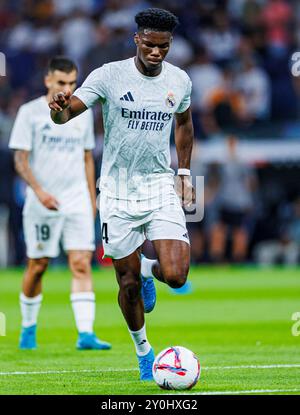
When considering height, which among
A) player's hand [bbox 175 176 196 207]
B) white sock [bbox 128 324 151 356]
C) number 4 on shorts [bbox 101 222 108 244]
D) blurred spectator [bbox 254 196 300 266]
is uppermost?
player's hand [bbox 175 176 196 207]

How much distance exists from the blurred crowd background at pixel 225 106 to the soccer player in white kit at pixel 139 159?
13.8 metres

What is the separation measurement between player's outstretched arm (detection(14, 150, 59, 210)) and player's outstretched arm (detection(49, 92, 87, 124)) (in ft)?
8.86

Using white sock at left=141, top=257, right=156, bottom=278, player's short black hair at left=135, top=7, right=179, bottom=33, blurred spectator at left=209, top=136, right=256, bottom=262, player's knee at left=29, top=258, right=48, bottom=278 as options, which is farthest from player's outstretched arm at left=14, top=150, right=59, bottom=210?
blurred spectator at left=209, top=136, right=256, bottom=262

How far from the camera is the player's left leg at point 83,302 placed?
432 inches

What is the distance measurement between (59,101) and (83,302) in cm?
357

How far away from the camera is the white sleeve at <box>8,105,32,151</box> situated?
442 inches

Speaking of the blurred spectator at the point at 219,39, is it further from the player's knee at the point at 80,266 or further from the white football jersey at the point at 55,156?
the player's knee at the point at 80,266

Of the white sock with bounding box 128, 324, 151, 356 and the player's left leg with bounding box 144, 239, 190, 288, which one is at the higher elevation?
the player's left leg with bounding box 144, 239, 190, 288

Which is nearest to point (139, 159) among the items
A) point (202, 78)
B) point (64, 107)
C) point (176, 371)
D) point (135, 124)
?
point (135, 124)

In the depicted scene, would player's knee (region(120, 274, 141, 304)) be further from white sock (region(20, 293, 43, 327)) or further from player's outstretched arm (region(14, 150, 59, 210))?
white sock (region(20, 293, 43, 327))

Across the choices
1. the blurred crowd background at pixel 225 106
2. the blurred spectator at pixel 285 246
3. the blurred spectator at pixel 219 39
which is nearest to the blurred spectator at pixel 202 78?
the blurred crowd background at pixel 225 106

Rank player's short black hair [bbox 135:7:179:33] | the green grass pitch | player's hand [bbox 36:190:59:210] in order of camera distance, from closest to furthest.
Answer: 1. the green grass pitch
2. player's short black hair [bbox 135:7:179:33]
3. player's hand [bbox 36:190:59:210]
